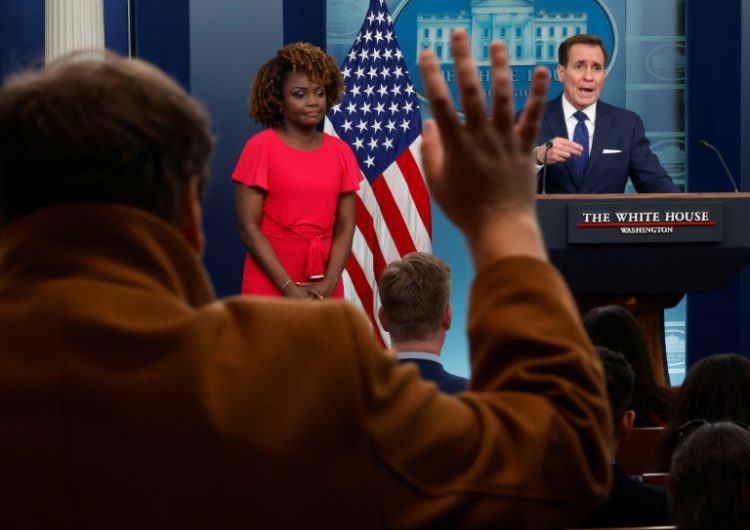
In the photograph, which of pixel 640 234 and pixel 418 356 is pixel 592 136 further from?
pixel 418 356

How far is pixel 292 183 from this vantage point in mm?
5715

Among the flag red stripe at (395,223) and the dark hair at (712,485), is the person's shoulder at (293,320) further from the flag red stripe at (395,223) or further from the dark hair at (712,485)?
the flag red stripe at (395,223)

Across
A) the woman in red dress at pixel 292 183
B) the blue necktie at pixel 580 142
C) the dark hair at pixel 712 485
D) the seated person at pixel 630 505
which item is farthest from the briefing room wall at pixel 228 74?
the dark hair at pixel 712 485

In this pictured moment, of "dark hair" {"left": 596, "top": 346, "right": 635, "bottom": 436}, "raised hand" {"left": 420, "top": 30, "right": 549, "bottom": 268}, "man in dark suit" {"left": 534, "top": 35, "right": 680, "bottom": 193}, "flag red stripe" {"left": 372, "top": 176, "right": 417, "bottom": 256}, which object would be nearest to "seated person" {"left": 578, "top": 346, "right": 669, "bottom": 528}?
"dark hair" {"left": 596, "top": 346, "right": 635, "bottom": 436}

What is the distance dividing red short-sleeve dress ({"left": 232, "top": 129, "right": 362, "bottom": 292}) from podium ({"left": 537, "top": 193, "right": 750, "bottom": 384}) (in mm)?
1101

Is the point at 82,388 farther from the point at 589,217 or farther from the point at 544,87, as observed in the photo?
the point at 589,217

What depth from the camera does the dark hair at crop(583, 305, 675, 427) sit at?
407cm

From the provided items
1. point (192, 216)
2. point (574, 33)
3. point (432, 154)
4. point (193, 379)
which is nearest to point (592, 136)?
point (574, 33)

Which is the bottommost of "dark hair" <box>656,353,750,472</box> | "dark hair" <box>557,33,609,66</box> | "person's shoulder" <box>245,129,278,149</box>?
"dark hair" <box>656,353,750,472</box>

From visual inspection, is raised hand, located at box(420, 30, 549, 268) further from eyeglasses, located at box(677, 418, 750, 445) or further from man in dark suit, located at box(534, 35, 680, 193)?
man in dark suit, located at box(534, 35, 680, 193)

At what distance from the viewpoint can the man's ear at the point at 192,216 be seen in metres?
1.03

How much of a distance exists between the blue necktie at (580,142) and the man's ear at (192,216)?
486 centimetres

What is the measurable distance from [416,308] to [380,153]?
3403 mm

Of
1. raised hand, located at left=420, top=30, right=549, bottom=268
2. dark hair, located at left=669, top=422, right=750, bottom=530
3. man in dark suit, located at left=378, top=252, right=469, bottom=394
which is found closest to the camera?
raised hand, located at left=420, top=30, right=549, bottom=268
